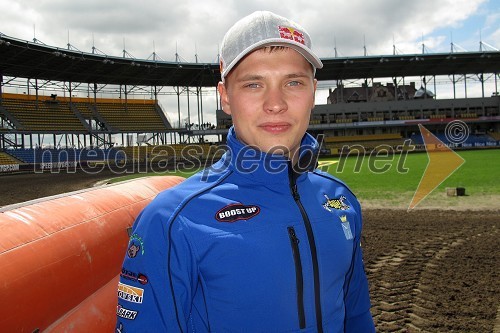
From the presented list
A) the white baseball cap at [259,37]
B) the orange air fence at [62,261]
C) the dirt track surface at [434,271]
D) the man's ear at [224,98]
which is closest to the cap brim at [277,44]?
the white baseball cap at [259,37]

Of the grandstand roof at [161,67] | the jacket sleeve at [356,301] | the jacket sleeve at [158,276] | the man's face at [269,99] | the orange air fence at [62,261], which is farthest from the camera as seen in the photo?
the grandstand roof at [161,67]

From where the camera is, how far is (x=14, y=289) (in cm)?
223

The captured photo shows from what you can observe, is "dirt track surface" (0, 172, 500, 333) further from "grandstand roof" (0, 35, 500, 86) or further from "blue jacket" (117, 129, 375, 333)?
"grandstand roof" (0, 35, 500, 86)

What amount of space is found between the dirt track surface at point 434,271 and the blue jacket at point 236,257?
3.37 m

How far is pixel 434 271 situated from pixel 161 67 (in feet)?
166

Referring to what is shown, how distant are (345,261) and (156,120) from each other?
195 feet

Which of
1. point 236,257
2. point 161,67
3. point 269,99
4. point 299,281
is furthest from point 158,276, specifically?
point 161,67

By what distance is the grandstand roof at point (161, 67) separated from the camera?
136 ft

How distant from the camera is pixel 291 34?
1.72 m

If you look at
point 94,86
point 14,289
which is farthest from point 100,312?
point 94,86

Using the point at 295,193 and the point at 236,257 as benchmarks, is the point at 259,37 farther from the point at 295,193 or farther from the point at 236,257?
the point at 236,257

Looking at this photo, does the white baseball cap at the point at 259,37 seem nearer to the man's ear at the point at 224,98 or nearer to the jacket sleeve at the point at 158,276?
the man's ear at the point at 224,98

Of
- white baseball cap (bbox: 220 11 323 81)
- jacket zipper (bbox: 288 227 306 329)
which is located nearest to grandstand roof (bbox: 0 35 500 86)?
white baseball cap (bbox: 220 11 323 81)

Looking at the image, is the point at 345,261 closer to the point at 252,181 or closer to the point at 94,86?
A: the point at 252,181
